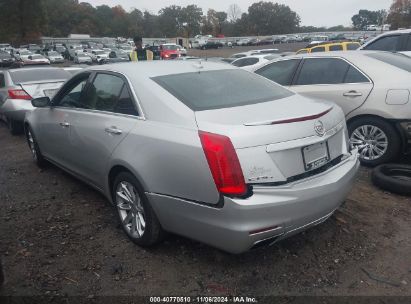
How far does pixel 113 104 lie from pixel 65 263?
149cm

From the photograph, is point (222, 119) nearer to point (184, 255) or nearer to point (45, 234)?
A: point (184, 255)

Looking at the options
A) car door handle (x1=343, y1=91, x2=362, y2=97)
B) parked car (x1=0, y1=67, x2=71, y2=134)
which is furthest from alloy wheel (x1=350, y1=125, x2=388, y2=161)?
parked car (x1=0, y1=67, x2=71, y2=134)

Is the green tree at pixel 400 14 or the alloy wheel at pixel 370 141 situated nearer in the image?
the alloy wheel at pixel 370 141

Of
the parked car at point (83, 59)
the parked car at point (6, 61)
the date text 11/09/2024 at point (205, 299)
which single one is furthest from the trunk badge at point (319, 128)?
the parked car at point (6, 61)

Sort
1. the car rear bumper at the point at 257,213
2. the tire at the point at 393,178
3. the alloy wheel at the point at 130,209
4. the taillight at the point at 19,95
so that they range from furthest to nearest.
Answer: the taillight at the point at 19,95 < the tire at the point at 393,178 < the alloy wheel at the point at 130,209 < the car rear bumper at the point at 257,213

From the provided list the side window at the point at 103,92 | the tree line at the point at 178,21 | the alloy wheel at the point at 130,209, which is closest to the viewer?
the alloy wheel at the point at 130,209

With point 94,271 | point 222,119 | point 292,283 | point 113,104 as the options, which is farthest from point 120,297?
point 113,104

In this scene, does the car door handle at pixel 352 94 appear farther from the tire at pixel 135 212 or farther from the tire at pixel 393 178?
the tire at pixel 135 212

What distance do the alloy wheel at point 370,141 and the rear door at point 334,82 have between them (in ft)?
1.06

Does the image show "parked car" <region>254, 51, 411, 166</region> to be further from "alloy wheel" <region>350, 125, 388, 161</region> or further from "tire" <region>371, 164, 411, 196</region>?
"tire" <region>371, 164, 411, 196</region>

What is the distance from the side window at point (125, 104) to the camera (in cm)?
349

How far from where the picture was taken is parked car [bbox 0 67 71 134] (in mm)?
7957

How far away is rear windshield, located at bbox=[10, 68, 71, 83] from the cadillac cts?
4991 mm

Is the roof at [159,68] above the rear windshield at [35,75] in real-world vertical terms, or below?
above
